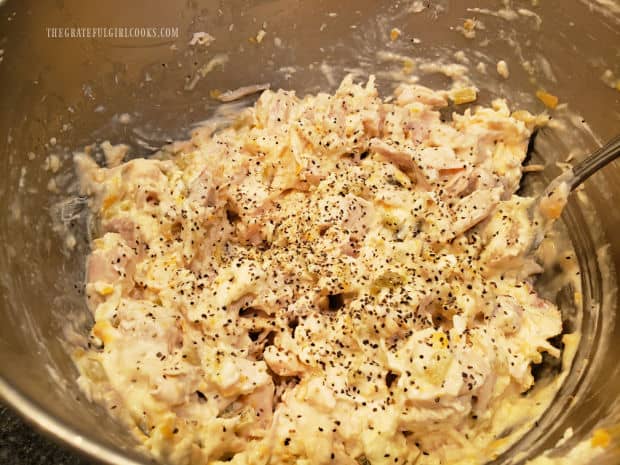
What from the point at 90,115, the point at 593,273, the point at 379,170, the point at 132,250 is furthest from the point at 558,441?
the point at 90,115

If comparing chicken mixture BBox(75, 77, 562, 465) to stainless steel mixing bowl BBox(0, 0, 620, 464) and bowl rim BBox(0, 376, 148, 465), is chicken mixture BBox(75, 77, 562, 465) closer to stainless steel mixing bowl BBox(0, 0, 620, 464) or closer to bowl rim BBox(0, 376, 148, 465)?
stainless steel mixing bowl BBox(0, 0, 620, 464)

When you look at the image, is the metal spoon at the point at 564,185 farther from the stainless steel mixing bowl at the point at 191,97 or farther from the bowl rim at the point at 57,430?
the bowl rim at the point at 57,430

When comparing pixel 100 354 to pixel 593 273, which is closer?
pixel 100 354

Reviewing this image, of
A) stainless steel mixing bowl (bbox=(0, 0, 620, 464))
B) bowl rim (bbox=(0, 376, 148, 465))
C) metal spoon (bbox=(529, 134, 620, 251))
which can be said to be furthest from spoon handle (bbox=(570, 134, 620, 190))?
bowl rim (bbox=(0, 376, 148, 465))

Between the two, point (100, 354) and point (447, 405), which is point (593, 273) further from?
point (100, 354)

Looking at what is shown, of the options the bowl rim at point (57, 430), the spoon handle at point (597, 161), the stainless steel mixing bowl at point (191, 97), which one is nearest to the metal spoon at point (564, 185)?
the spoon handle at point (597, 161)

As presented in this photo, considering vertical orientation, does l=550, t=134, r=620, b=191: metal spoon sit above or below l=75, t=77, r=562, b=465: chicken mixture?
above
